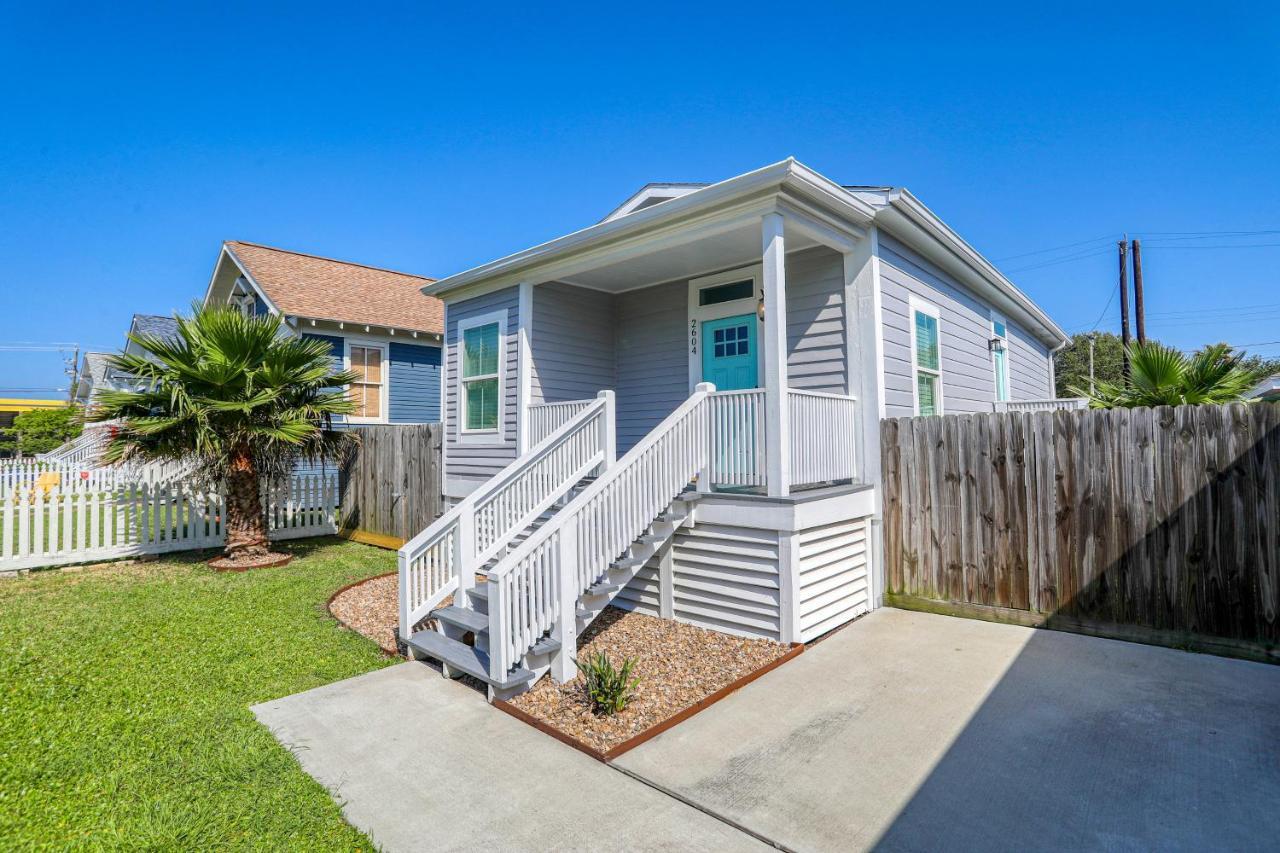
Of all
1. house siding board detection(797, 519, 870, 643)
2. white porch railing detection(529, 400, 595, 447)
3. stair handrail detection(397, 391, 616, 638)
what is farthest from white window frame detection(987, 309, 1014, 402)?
stair handrail detection(397, 391, 616, 638)

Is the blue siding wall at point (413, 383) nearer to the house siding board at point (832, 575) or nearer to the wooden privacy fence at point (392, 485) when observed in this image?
the wooden privacy fence at point (392, 485)

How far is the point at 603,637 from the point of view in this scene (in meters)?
5.34

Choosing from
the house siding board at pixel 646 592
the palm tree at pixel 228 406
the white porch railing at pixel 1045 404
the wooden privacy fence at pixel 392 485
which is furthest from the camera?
the wooden privacy fence at pixel 392 485

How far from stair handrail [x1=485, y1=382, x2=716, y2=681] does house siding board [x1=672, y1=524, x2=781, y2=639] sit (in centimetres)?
60

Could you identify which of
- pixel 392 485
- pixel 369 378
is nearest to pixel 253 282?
pixel 369 378

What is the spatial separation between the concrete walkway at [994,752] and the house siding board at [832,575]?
1.57ft

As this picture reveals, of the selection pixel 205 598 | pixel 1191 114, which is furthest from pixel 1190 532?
pixel 1191 114

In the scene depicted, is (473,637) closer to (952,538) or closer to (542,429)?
(542,429)

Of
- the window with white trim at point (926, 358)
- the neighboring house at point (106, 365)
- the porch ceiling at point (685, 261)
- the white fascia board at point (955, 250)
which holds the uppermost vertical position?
the neighboring house at point (106, 365)

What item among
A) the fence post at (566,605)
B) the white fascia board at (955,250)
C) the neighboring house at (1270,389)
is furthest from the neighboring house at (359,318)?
the neighboring house at (1270,389)

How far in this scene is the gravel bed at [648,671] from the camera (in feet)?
12.3

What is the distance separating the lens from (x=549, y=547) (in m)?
4.36

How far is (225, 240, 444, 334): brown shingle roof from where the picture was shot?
1349cm

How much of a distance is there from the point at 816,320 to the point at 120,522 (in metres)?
9.93
